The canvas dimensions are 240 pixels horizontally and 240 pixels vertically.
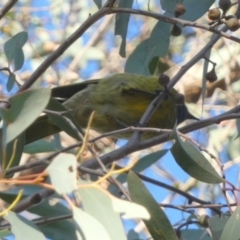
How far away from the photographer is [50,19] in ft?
15.3

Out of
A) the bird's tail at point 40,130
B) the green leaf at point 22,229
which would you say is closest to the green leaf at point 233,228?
the green leaf at point 22,229

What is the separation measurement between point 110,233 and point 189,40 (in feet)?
12.3

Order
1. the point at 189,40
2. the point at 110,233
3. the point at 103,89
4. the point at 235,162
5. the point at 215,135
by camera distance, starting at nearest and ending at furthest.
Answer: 1. the point at 110,233
2. the point at 103,89
3. the point at 235,162
4. the point at 215,135
5. the point at 189,40

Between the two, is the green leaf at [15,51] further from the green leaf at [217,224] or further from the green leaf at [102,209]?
the green leaf at [102,209]

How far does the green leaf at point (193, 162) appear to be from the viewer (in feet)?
4.89

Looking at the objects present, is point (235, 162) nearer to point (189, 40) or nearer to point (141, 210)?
point (189, 40)

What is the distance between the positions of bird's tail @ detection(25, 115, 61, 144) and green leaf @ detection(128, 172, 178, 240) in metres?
1.12

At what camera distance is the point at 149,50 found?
219cm

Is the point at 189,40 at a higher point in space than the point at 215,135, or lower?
higher

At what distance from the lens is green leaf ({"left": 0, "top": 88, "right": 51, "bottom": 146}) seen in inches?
43.4

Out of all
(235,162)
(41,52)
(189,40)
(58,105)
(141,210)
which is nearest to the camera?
(141,210)

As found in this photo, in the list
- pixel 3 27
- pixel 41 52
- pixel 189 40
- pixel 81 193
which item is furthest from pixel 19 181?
pixel 189 40

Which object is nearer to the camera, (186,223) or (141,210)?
(141,210)

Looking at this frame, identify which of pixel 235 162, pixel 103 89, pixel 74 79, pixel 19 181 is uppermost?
pixel 19 181
